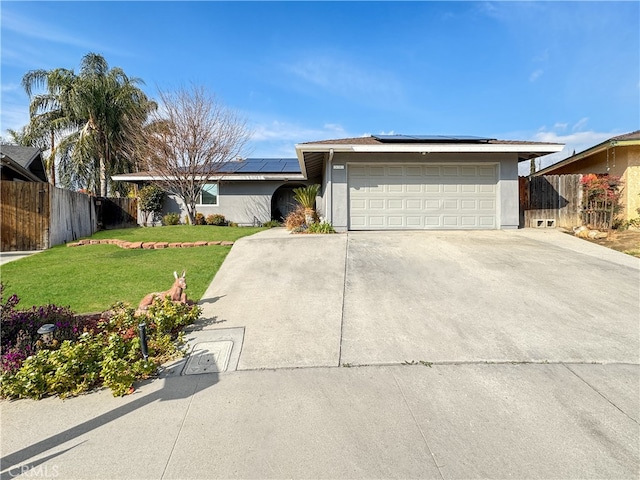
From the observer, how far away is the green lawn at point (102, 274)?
208 inches

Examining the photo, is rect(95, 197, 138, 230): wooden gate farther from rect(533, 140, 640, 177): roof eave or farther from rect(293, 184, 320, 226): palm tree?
rect(533, 140, 640, 177): roof eave

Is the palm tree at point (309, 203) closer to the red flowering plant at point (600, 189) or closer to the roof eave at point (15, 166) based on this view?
the red flowering plant at point (600, 189)

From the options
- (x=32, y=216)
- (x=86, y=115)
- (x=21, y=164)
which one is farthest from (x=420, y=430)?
(x=86, y=115)

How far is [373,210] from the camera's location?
10.5 meters

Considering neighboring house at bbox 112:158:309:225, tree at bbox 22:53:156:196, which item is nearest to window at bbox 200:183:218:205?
neighboring house at bbox 112:158:309:225

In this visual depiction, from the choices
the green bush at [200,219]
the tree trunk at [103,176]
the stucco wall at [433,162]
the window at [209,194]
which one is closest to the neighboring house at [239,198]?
the window at [209,194]

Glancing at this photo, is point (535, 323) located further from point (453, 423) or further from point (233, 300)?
point (233, 300)

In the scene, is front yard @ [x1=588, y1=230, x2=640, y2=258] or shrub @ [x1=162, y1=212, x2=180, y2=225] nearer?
front yard @ [x1=588, y1=230, x2=640, y2=258]

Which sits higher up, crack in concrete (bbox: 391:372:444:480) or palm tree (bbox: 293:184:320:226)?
palm tree (bbox: 293:184:320:226)

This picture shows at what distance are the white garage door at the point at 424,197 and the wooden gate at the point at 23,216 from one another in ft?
32.9

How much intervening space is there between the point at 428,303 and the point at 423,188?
661 centimetres

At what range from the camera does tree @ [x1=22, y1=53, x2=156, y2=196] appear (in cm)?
1972

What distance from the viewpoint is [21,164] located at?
14.1m

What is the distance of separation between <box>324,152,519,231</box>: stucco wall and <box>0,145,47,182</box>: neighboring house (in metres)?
11.7
